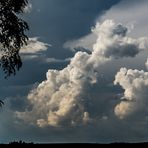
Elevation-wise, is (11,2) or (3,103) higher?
(11,2)

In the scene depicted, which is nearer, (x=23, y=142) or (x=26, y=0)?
(x=23, y=142)

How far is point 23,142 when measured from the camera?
2088cm

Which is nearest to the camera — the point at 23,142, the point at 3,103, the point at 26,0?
the point at 23,142

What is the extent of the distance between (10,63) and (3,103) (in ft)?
9.80

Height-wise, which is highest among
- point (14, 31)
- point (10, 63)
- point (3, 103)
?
point (14, 31)

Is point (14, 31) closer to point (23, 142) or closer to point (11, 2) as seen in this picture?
point (11, 2)

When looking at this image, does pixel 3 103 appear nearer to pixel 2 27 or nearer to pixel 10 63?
pixel 10 63

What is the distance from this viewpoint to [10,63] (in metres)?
30.8
